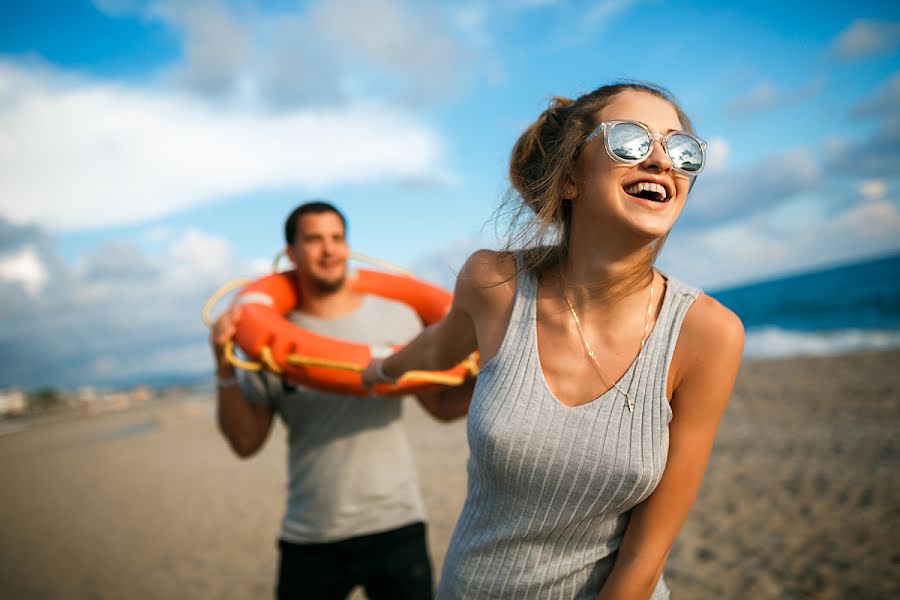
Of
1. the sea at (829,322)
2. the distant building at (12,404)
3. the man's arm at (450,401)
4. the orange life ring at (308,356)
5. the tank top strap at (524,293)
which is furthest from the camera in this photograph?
the distant building at (12,404)

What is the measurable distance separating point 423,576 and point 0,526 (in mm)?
7562

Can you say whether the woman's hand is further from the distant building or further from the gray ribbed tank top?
the distant building

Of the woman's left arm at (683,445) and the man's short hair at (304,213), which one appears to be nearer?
the woman's left arm at (683,445)

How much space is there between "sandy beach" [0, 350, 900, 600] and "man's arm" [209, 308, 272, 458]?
265 cm

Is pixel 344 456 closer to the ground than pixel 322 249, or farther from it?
closer to the ground

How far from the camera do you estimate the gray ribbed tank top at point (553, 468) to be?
103cm

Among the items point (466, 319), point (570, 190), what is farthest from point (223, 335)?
point (570, 190)

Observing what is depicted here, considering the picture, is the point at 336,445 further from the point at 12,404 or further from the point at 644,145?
the point at 12,404

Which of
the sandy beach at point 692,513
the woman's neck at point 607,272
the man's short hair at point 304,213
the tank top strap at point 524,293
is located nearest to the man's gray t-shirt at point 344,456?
the man's short hair at point 304,213

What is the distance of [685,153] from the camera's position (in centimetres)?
112

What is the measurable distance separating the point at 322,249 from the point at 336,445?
743 mm

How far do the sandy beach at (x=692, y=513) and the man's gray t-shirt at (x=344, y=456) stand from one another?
2344 millimetres

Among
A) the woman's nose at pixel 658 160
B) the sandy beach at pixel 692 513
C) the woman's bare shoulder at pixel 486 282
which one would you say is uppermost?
the woman's nose at pixel 658 160

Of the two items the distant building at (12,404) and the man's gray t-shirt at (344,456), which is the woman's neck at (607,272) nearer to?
the man's gray t-shirt at (344,456)
